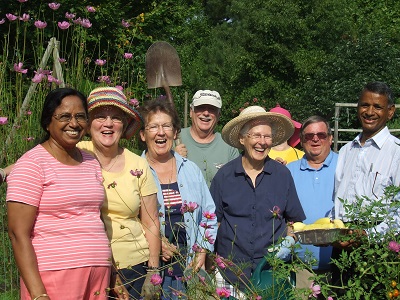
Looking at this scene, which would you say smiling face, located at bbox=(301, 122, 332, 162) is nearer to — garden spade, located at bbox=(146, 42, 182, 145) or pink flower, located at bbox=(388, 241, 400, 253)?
pink flower, located at bbox=(388, 241, 400, 253)

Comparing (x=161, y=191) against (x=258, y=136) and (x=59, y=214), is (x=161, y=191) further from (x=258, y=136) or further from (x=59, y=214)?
(x=59, y=214)

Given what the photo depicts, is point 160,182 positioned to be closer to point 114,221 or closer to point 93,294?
point 114,221

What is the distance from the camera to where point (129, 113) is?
4297mm

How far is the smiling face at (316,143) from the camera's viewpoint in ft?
18.0

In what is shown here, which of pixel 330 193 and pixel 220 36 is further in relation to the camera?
pixel 220 36

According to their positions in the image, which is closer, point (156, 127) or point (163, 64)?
point (156, 127)

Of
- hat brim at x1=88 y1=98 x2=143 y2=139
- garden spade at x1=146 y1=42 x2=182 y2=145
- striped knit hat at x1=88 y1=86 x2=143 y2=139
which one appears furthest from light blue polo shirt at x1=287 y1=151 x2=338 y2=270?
garden spade at x1=146 y1=42 x2=182 y2=145

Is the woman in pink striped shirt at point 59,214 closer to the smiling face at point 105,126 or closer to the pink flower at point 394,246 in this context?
the smiling face at point 105,126

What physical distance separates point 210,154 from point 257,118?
2.37 feet

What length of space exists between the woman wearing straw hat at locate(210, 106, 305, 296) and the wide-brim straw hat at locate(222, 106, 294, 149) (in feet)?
0.04

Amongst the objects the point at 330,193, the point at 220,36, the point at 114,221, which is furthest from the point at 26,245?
the point at 220,36

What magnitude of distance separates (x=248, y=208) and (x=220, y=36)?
2719 cm

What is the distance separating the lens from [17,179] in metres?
3.38

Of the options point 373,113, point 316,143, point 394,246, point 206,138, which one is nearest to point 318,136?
point 316,143
